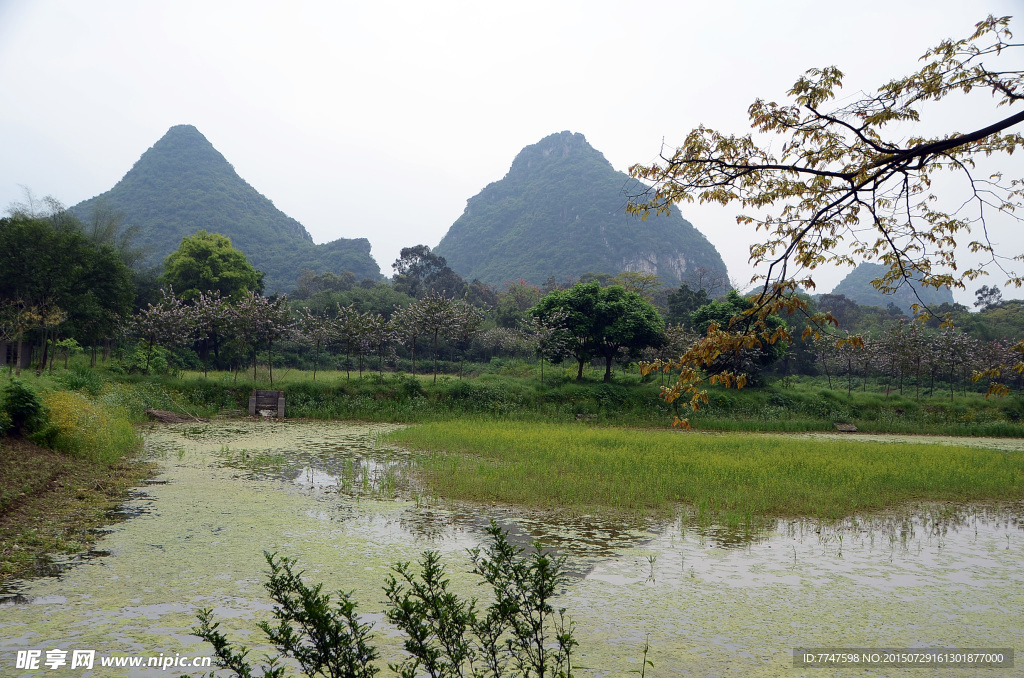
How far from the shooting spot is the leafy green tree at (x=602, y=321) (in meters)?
27.2

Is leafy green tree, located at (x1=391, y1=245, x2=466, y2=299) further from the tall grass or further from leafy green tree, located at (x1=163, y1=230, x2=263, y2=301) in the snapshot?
the tall grass

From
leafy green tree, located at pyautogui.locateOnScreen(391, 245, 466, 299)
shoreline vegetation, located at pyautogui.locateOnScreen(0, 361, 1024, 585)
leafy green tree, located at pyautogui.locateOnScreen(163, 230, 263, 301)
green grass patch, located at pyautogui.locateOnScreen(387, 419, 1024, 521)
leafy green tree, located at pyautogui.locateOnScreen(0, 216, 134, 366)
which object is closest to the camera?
shoreline vegetation, located at pyautogui.locateOnScreen(0, 361, 1024, 585)

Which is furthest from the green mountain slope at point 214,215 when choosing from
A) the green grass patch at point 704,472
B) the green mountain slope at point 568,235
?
the green grass patch at point 704,472

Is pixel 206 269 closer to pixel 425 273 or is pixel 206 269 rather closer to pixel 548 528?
pixel 425 273

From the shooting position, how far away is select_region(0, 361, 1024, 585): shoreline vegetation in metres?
8.42

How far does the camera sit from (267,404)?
20.8m

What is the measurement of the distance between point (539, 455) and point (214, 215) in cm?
9408

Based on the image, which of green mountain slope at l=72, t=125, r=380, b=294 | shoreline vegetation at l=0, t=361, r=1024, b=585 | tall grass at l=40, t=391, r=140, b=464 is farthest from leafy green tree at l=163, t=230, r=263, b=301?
green mountain slope at l=72, t=125, r=380, b=294

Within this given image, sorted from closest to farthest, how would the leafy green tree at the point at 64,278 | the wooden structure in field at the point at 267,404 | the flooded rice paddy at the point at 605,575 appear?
the flooded rice paddy at the point at 605,575 → the wooden structure in field at the point at 267,404 → the leafy green tree at the point at 64,278

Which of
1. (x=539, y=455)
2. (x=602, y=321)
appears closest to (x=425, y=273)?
(x=602, y=321)

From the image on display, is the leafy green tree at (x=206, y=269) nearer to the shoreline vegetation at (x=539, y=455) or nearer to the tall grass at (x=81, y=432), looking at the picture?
the shoreline vegetation at (x=539, y=455)

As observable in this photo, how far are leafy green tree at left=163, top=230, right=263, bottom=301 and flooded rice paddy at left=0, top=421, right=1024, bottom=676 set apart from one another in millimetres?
31409

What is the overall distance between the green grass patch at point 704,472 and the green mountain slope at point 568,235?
96.3 m

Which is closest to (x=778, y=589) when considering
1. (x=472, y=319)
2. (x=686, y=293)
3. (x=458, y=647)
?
→ (x=458, y=647)
